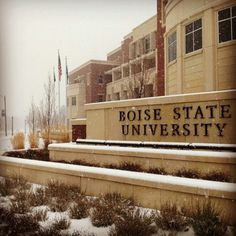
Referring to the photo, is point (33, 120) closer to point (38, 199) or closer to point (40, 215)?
point (38, 199)

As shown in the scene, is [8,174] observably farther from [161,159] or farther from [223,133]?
[223,133]

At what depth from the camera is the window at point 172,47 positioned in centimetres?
1234

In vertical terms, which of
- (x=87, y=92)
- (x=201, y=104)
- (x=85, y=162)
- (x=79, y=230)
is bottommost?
(x=79, y=230)

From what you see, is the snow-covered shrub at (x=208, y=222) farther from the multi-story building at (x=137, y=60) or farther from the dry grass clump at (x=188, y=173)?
the multi-story building at (x=137, y=60)

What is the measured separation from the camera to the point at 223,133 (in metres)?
6.62

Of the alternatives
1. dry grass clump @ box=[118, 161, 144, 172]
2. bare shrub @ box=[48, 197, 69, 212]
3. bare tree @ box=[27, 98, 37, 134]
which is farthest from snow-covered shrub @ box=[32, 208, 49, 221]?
bare tree @ box=[27, 98, 37, 134]

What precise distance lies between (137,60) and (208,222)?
1054 inches

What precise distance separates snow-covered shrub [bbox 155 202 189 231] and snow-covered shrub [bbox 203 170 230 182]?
3.66ft

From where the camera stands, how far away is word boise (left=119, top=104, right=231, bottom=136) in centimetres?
671

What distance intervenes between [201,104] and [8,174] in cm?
623

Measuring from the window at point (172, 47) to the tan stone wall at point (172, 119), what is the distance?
4.73 metres

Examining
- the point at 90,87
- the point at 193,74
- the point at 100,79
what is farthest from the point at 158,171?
the point at 100,79

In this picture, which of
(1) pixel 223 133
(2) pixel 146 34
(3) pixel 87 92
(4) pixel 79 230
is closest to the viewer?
(4) pixel 79 230

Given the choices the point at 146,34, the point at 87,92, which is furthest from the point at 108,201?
the point at 87,92
